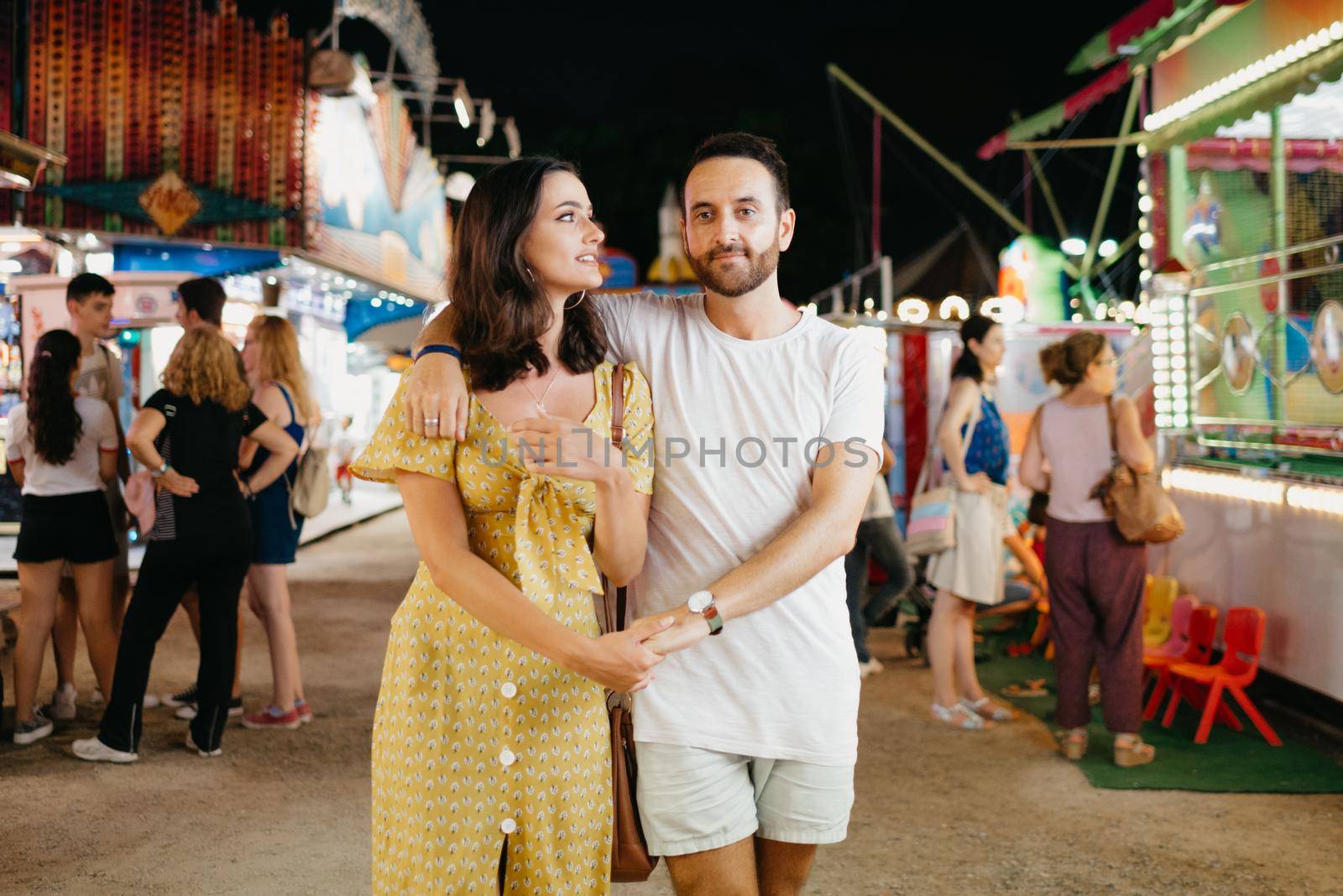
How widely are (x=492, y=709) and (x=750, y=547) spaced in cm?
60

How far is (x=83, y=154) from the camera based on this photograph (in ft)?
36.6

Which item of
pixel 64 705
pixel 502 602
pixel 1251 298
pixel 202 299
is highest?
pixel 1251 298

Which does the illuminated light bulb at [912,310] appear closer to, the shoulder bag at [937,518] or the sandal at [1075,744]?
the shoulder bag at [937,518]

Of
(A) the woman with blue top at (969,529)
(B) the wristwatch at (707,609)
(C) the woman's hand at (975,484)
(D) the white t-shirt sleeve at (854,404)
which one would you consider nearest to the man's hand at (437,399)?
(B) the wristwatch at (707,609)

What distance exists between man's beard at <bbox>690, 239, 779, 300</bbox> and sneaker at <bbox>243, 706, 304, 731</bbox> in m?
4.28

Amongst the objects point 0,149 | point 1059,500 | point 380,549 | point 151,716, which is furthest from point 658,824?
point 380,549

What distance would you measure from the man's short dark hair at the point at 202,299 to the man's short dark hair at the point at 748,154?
11.8 ft

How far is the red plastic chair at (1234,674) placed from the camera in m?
5.66

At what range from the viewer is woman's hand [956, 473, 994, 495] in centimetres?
610

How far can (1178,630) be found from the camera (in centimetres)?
643

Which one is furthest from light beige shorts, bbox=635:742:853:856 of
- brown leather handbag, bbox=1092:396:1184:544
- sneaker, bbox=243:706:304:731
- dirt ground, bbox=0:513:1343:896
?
sneaker, bbox=243:706:304:731

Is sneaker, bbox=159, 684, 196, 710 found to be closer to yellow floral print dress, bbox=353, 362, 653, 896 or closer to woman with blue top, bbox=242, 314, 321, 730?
woman with blue top, bbox=242, 314, 321, 730

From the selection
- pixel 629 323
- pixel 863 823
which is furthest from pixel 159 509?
pixel 629 323

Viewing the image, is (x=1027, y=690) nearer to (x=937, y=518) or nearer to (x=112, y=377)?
(x=937, y=518)
